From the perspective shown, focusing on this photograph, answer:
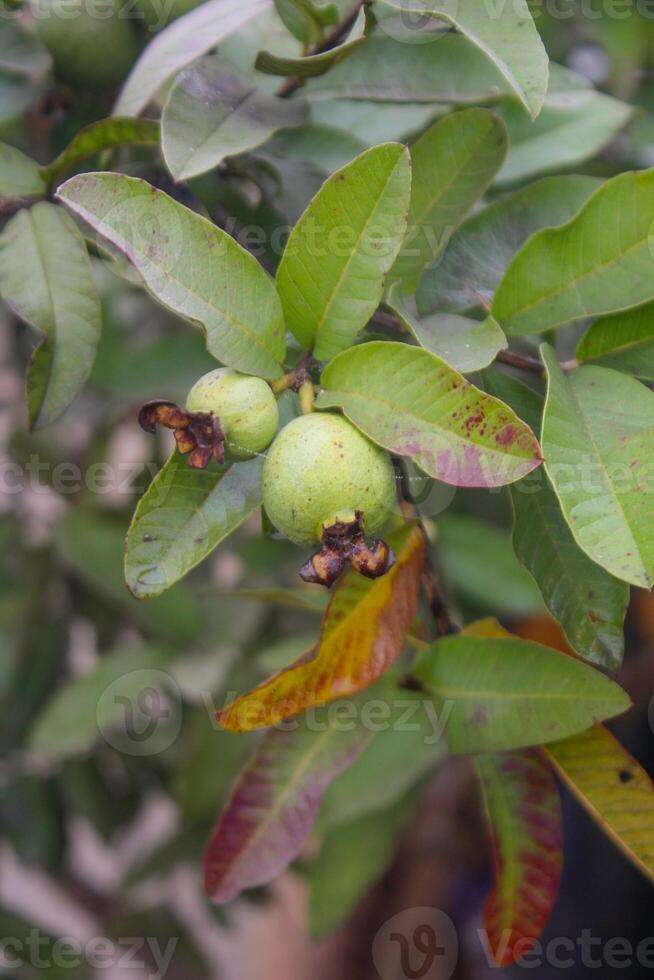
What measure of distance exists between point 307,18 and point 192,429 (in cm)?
→ 30

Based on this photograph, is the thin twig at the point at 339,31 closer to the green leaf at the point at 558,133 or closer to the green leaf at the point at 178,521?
the green leaf at the point at 558,133

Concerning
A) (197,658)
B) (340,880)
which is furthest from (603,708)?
(340,880)

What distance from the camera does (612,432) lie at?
53 cm

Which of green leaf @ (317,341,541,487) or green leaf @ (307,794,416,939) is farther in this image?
green leaf @ (307,794,416,939)

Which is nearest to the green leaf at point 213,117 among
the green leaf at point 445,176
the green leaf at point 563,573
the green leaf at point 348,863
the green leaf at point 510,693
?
the green leaf at point 445,176

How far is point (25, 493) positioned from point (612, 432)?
959 millimetres

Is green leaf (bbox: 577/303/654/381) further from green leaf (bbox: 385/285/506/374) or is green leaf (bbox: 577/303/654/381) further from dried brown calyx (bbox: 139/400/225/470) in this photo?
dried brown calyx (bbox: 139/400/225/470)

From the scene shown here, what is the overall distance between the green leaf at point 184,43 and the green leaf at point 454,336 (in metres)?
0.19

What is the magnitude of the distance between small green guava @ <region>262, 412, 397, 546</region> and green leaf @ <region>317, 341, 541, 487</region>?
0.01 meters

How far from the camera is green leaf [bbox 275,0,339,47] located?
613 millimetres

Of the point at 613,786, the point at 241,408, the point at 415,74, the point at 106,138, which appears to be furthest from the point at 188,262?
the point at 613,786

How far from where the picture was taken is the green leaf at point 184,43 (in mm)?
605

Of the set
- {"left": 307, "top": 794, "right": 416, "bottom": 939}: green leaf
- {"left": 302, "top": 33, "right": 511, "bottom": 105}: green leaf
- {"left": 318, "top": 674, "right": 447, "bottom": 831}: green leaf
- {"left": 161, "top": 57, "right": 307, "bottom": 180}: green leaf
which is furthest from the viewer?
{"left": 307, "top": 794, "right": 416, "bottom": 939}: green leaf

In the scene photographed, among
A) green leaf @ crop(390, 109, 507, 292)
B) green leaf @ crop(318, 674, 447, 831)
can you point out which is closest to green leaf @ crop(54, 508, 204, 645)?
green leaf @ crop(318, 674, 447, 831)
